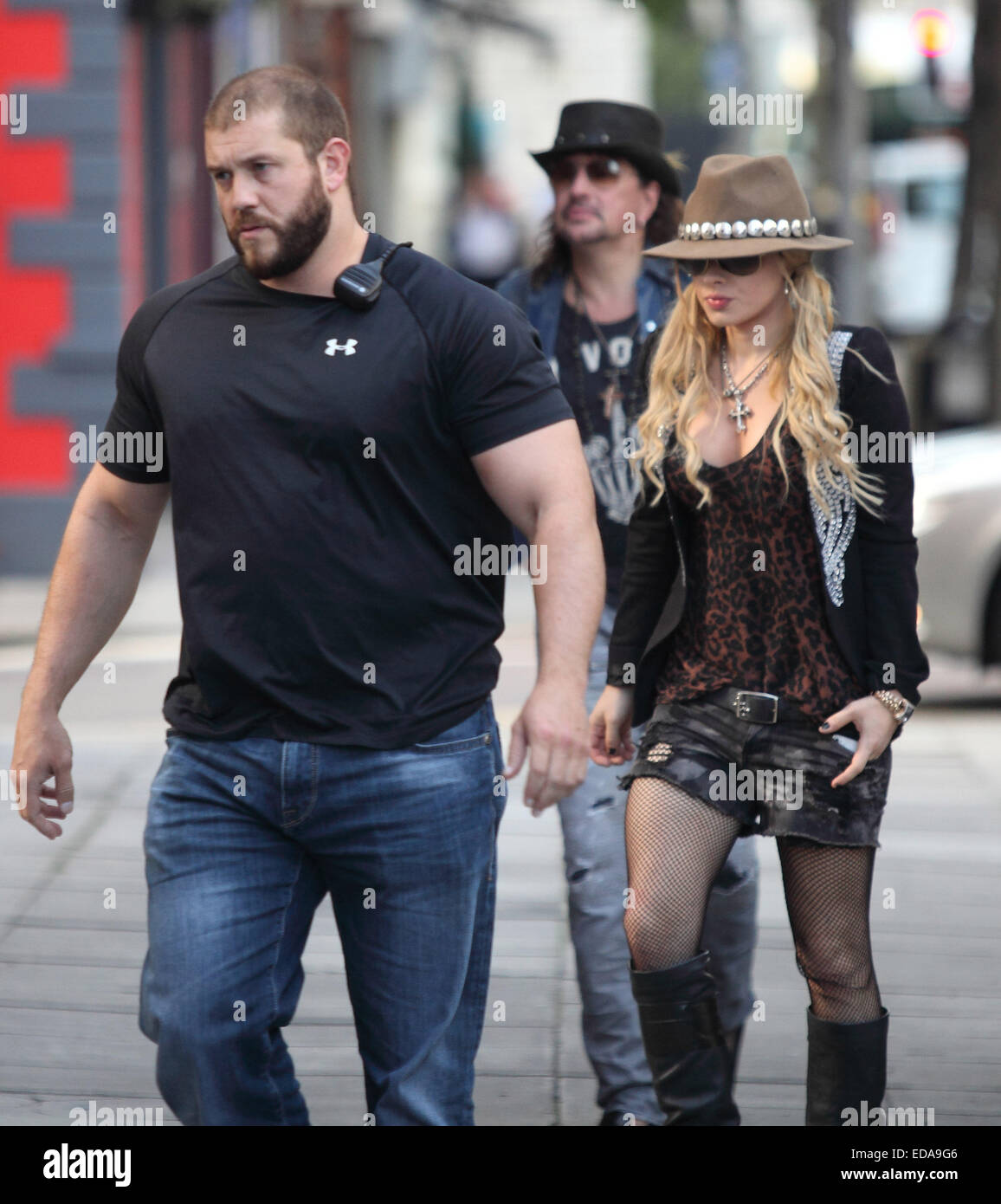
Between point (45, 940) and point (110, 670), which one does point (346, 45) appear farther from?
point (45, 940)

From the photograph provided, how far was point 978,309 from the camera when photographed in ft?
64.8

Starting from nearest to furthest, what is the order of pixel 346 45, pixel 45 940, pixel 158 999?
1. pixel 158 999
2. pixel 45 940
3. pixel 346 45

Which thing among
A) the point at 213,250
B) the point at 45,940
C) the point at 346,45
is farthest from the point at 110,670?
the point at 346,45

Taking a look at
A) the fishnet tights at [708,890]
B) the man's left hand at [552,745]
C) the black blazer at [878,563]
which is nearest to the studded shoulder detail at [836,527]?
the black blazer at [878,563]

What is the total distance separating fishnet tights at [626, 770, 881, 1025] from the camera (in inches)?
142

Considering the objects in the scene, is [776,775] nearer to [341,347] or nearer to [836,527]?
[836,527]

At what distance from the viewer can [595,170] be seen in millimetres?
4676

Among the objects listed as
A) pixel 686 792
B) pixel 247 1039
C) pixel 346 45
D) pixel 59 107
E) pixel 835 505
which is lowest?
pixel 247 1039

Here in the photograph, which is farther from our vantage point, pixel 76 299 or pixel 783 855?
pixel 76 299

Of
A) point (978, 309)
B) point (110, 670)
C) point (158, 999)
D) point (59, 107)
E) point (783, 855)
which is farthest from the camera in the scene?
point (978, 309)

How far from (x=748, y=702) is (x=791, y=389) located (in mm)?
548

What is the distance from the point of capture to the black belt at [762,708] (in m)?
3.59
